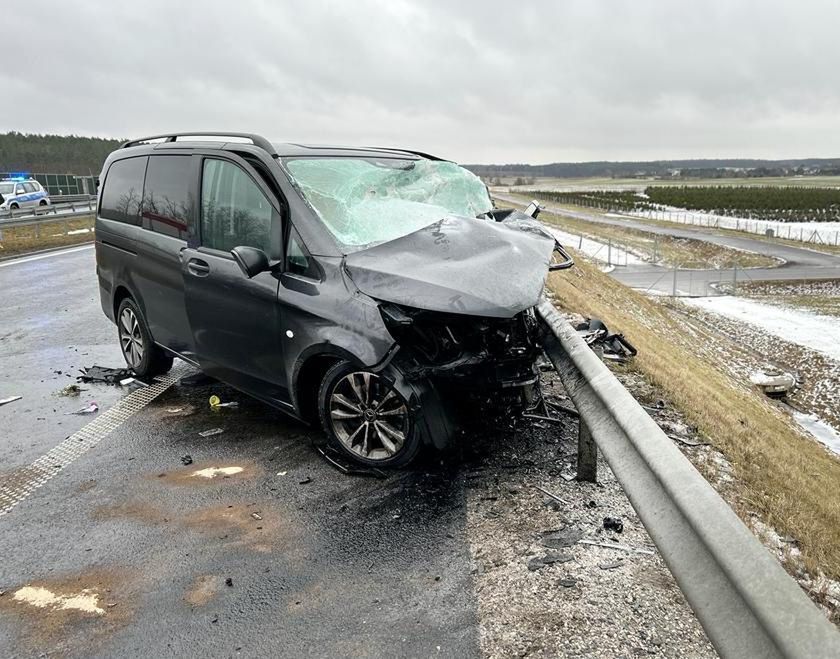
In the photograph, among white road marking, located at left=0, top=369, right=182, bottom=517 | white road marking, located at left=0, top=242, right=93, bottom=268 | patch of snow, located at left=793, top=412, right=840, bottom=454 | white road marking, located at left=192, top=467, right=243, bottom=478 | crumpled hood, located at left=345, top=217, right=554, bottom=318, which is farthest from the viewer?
white road marking, located at left=0, top=242, right=93, bottom=268

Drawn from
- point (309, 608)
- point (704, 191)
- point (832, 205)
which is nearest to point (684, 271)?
point (309, 608)

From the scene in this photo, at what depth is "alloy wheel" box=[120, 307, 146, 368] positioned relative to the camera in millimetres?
6176

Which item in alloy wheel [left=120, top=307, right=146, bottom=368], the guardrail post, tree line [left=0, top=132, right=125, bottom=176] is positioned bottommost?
the guardrail post

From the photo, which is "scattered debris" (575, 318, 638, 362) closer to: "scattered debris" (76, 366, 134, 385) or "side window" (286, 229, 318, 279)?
"side window" (286, 229, 318, 279)

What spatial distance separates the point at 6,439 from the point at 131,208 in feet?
7.28

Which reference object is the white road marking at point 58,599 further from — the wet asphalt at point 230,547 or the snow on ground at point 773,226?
the snow on ground at point 773,226

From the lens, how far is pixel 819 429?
42.1ft

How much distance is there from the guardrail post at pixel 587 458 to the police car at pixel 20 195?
1441 inches

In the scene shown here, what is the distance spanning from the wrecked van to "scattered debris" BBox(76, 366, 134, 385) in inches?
42.8

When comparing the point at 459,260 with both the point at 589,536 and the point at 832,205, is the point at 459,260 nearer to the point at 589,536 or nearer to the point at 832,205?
Answer: the point at 589,536

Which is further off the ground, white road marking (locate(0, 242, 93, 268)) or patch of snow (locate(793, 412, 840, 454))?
white road marking (locate(0, 242, 93, 268))

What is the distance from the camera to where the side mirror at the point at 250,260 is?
4.16 meters

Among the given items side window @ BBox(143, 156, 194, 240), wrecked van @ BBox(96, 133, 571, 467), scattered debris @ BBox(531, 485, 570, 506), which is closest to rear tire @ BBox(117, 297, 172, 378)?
wrecked van @ BBox(96, 133, 571, 467)

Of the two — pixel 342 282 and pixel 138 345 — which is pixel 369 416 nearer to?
pixel 342 282
